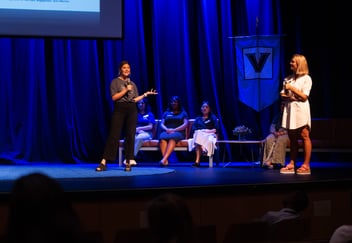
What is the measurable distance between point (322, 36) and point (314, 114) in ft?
3.99

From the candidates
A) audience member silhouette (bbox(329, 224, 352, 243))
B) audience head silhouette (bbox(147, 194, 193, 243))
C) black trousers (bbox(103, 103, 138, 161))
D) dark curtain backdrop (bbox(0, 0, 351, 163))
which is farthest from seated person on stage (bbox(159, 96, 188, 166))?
audience head silhouette (bbox(147, 194, 193, 243))

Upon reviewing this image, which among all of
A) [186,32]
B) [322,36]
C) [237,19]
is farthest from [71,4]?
[322,36]

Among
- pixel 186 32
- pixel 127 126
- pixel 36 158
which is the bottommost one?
pixel 36 158

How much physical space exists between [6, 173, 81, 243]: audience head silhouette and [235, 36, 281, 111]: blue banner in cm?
701

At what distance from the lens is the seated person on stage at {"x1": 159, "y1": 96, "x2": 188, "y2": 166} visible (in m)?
7.81

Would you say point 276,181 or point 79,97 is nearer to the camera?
point 276,181

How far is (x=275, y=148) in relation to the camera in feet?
23.8

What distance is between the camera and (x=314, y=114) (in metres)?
9.03

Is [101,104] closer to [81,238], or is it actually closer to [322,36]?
[322,36]

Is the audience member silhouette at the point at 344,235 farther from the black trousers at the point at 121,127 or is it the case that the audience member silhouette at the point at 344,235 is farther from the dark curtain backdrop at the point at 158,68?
the dark curtain backdrop at the point at 158,68

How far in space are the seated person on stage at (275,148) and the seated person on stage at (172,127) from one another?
1174 mm

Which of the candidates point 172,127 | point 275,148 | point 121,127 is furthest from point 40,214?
Result: point 172,127

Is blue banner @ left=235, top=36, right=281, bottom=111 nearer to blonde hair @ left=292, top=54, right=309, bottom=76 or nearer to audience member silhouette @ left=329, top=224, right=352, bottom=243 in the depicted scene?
blonde hair @ left=292, top=54, right=309, bottom=76

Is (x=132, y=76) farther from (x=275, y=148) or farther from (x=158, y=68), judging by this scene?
(x=275, y=148)
